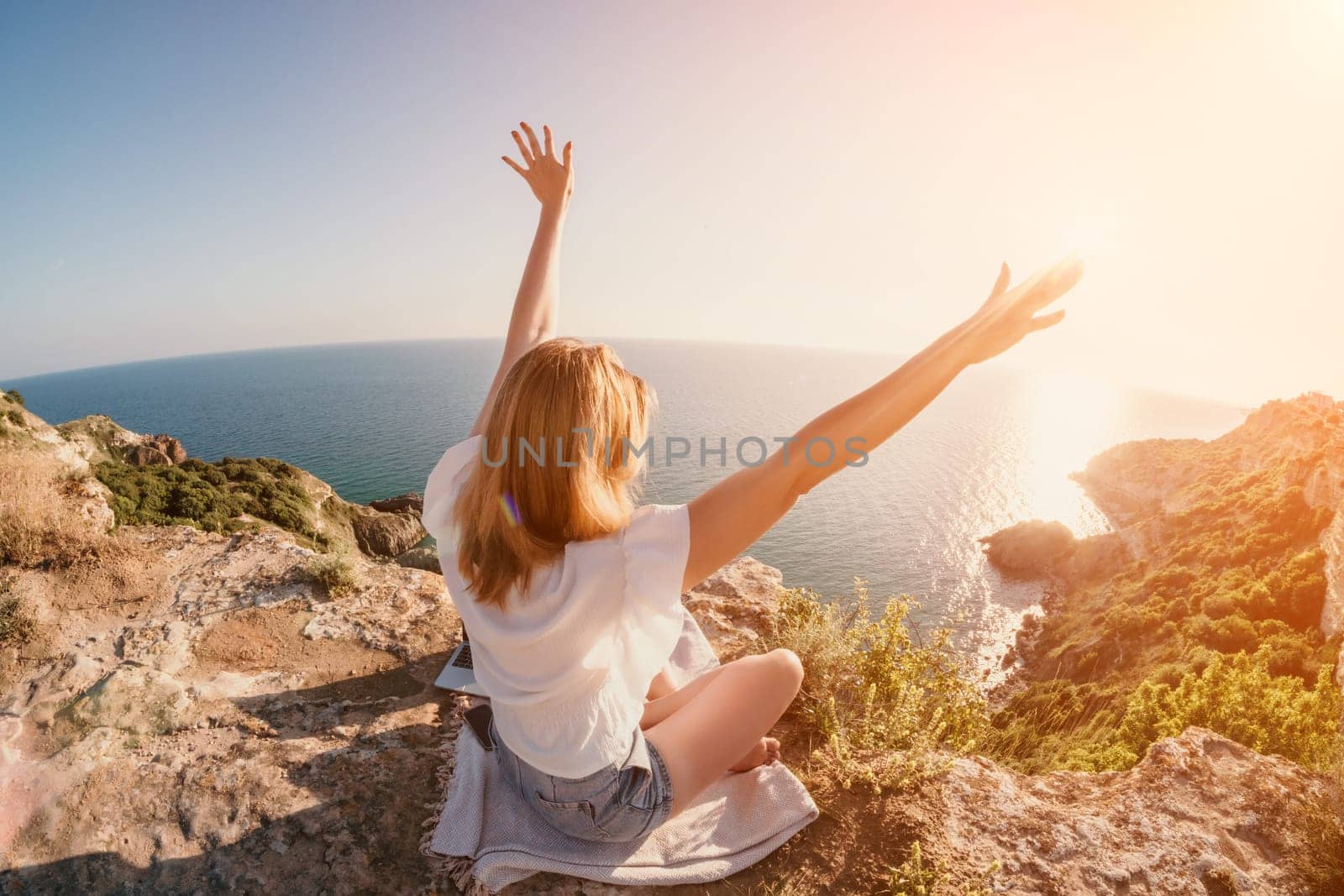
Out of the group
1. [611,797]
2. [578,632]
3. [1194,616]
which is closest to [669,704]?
[611,797]

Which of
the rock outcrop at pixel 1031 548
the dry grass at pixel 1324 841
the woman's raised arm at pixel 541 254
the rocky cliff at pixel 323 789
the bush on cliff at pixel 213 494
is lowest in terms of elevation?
the rock outcrop at pixel 1031 548

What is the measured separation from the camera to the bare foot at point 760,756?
3.52 m

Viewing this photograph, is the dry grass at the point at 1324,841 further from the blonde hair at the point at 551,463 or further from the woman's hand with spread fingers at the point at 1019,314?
the blonde hair at the point at 551,463

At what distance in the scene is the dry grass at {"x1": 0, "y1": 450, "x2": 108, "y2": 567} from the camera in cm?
575

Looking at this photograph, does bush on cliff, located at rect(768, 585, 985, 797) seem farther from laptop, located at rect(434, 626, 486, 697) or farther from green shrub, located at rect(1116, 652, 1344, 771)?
laptop, located at rect(434, 626, 486, 697)

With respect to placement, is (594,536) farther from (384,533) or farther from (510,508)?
(384,533)

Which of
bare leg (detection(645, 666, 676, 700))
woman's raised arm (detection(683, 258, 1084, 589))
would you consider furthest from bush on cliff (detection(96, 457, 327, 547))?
woman's raised arm (detection(683, 258, 1084, 589))

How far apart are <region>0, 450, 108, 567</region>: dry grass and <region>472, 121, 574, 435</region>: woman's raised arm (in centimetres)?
648

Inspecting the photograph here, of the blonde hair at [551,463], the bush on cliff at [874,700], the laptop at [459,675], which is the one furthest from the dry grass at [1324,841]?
the laptop at [459,675]

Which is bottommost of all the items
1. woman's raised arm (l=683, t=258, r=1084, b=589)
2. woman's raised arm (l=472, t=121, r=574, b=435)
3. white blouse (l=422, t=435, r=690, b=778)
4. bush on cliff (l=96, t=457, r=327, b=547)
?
bush on cliff (l=96, t=457, r=327, b=547)

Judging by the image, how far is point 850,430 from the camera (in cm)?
168

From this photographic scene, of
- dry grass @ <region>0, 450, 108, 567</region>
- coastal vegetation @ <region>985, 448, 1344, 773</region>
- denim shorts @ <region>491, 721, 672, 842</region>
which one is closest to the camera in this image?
denim shorts @ <region>491, 721, 672, 842</region>

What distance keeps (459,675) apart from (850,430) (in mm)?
4401

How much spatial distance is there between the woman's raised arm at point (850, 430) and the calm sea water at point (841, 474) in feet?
2.15
